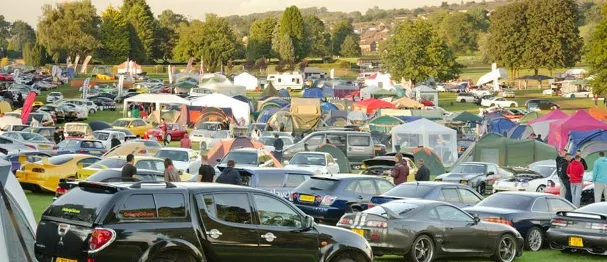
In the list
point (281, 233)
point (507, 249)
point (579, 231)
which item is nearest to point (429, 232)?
point (507, 249)

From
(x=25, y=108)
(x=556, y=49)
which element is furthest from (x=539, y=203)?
(x=556, y=49)

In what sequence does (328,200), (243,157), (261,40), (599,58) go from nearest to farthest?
(328,200) → (243,157) → (599,58) → (261,40)

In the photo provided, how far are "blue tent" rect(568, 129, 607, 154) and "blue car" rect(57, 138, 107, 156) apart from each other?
61.4ft

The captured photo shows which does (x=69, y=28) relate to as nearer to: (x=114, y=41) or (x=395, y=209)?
(x=114, y=41)

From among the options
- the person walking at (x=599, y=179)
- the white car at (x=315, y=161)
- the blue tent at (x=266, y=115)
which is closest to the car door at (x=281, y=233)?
the person walking at (x=599, y=179)

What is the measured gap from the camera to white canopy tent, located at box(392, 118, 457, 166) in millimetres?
46375

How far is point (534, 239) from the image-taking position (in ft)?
68.7

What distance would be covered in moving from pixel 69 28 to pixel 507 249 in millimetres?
119678

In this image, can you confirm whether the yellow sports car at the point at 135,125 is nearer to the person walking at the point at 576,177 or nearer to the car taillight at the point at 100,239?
the person walking at the point at 576,177

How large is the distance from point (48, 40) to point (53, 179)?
11046 centimetres

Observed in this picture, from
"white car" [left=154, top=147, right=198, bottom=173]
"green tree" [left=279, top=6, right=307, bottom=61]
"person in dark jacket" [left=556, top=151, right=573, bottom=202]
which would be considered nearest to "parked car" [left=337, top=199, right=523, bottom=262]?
"person in dark jacket" [left=556, top=151, right=573, bottom=202]

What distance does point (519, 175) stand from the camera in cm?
3500

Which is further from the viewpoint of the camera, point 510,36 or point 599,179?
point 510,36

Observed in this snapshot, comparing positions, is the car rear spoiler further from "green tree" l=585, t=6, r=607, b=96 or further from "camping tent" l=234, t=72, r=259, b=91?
"camping tent" l=234, t=72, r=259, b=91
